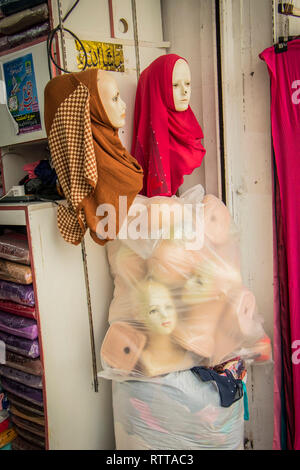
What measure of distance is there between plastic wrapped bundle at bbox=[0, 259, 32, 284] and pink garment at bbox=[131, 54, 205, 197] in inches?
23.5

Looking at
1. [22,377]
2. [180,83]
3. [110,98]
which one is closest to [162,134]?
[180,83]

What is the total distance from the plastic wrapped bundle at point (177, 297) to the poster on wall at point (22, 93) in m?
0.59

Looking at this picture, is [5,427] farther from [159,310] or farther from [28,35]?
[28,35]

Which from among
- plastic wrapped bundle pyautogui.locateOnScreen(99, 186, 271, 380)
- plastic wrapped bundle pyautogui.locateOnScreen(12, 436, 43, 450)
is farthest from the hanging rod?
plastic wrapped bundle pyautogui.locateOnScreen(12, 436, 43, 450)

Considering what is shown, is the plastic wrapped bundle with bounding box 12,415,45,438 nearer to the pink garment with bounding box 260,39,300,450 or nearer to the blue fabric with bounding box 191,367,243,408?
the blue fabric with bounding box 191,367,243,408

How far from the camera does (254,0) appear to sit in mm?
1627

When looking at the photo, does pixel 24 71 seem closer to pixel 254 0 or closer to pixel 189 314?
pixel 254 0

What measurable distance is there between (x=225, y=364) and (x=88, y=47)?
1.42 meters

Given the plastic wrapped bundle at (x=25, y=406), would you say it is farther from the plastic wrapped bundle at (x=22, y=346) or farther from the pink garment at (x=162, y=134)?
the pink garment at (x=162, y=134)

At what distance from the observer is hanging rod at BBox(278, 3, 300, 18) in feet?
4.72

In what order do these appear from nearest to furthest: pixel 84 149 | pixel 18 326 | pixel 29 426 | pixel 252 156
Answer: pixel 84 149 → pixel 18 326 → pixel 29 426 → pixel 252 156

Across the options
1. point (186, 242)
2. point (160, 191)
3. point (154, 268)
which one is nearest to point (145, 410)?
point (154, 268)

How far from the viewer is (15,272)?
1.46m

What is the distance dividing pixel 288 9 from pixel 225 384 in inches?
56.6
